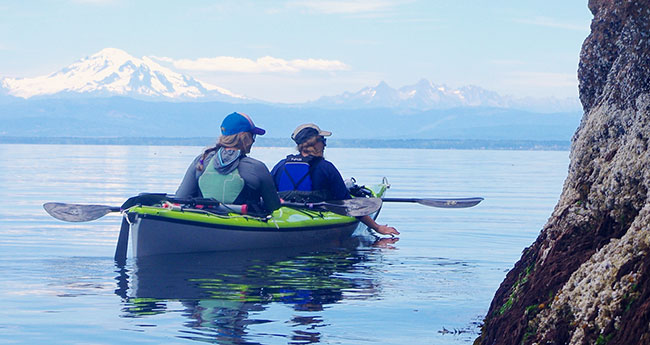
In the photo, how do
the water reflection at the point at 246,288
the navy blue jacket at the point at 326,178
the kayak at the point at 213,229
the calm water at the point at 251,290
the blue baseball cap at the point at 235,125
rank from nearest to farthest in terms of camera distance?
1. the calm water at the point at 251,290
2. the water reflection at the point at 246,288
3. the kayak at the point at 213,229
4. the blue baseball cap at the point at 235,125
5. the navy blue jacket at the point at 326,178

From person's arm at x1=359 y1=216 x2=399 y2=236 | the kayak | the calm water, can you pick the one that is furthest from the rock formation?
person's arm at x1=359 y1=216 x2=399 y2=236

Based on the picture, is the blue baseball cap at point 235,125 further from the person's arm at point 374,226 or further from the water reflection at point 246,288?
the person's arm at point 374,226

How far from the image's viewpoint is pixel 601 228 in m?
5.69

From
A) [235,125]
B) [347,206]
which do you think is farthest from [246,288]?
[347,206]

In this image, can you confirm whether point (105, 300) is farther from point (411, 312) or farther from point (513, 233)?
point (513, 233)

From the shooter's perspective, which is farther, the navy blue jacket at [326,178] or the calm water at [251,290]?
the navy blue jacket at [326,178]

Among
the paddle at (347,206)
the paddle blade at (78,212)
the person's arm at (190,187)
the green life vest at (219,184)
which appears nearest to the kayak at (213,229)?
the paddle at (347,206)

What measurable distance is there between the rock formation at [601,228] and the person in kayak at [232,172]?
6629mm

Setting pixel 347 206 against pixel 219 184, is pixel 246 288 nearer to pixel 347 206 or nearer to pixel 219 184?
pixel 219 184

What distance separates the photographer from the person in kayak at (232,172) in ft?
41.5

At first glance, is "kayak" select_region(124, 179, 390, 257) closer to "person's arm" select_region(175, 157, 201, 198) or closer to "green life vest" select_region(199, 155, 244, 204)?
"green life vest" select_region(199, 155, 244, 204)

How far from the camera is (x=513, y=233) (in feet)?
61.9

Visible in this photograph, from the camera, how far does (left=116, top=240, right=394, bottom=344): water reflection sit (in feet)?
27.0

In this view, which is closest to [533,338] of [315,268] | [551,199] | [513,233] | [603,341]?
[603,341]
